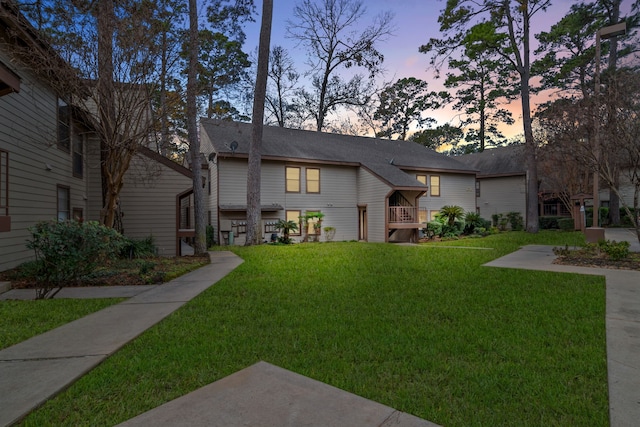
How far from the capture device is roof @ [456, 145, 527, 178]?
2616 cm

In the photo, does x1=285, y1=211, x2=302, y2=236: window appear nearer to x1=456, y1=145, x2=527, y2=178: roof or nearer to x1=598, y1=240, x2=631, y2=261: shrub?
x1=598, y1=240, x2=631, y2=261: shrub

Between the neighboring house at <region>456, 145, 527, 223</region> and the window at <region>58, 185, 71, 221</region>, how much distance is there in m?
26.1

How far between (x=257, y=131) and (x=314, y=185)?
4890 mm

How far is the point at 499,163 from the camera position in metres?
28.0

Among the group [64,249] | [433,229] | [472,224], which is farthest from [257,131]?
[472,224]

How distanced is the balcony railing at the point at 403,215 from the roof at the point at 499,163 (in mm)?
9915

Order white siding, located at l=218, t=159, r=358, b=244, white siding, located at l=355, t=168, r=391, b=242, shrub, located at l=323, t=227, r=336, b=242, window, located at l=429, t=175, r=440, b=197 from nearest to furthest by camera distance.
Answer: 1. white siding, located at l=218, t=159, r=358, b=244
2. white siding, located at l=355, t=168, r=391, b=242
3. shrub, located at l=323, t=227, r=336, b=242
4. window, located at l=429, t=175, r=440, b=197

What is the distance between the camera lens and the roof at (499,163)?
26161 millimetres

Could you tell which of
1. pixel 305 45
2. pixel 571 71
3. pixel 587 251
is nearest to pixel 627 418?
Result: pixel 587 251

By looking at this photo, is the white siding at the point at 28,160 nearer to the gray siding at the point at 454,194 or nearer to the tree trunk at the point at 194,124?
the tree trunk at the point at 194,124

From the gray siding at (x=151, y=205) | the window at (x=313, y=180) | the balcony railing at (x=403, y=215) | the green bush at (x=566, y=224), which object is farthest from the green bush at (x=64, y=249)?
the green bush at (x=566, y=224)

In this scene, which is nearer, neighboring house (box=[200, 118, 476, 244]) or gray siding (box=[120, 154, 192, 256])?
gray siding (box=[120, 154, 192, 256])

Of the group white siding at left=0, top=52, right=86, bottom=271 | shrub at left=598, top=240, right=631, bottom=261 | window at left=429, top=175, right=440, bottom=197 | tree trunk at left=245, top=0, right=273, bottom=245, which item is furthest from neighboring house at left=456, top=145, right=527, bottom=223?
white siding at left=0, top=52, right=86, bottom=271

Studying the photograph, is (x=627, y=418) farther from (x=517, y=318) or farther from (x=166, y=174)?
(x=166, y=174)
